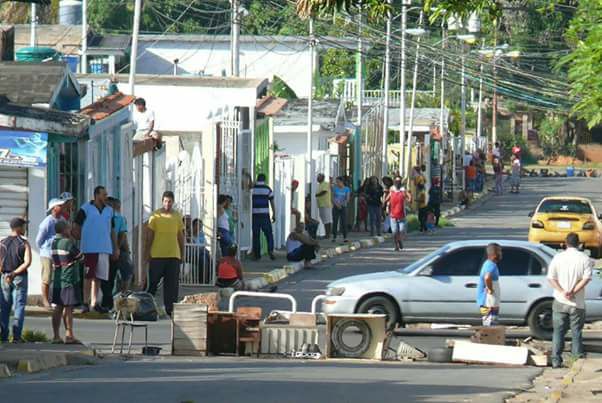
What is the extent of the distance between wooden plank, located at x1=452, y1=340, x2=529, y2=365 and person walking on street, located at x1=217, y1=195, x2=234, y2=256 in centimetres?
1144

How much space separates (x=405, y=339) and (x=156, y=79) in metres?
19.4

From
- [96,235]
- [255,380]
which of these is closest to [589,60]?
[255,380]

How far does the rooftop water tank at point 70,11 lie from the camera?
55406 millimetres

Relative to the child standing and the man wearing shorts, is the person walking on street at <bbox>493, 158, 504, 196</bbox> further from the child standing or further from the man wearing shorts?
the child standing

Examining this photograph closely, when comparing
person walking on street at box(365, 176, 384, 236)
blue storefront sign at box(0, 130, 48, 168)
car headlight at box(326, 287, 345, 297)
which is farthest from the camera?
person walking on street at box(365, 176, 384, 236)

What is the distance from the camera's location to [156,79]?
4022cm

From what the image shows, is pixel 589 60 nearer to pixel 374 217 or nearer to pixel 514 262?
pixel 514 262

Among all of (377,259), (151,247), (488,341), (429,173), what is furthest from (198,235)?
(429,173)

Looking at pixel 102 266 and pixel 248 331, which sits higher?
pixel 102 266

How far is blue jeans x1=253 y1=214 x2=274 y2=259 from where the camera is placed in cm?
3541

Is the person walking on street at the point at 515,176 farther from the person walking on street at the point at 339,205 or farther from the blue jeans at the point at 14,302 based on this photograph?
the blue jeans at the point at 14,302

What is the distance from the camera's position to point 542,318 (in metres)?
22.1

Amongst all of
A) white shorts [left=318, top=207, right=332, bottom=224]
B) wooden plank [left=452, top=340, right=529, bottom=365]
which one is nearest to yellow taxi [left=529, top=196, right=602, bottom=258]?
white shorts [left=318, top=207, right=332, bottom=224]

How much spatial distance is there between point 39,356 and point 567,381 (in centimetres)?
588
